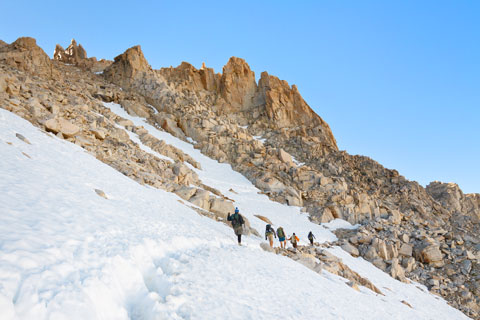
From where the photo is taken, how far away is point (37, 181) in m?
10.8

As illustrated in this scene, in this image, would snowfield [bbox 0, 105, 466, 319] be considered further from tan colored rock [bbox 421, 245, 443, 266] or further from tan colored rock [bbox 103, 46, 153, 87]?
tan colored rock [bbox 103, 46, 153, 87]

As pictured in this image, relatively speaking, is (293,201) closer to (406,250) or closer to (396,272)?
(406,250)

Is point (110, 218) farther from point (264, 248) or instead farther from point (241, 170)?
point (241, 170)

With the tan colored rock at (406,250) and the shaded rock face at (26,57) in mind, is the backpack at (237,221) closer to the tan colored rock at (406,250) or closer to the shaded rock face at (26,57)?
the tan colored rock at (406,250)

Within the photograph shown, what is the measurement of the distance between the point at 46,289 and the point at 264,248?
1320cm

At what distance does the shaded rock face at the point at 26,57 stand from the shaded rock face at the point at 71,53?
A: 913 inches

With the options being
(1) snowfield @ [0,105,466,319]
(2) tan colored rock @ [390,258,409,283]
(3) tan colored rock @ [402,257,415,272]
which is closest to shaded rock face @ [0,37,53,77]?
(1) snowfield @ [0,105,466,319]

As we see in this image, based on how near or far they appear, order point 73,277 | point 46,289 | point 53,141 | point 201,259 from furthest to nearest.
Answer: point 53,141
point 201,259
point 73,277
point 46,289

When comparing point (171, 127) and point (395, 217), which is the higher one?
point (171, 127)

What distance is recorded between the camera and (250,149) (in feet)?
181

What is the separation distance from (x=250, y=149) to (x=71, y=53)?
63.0 meters

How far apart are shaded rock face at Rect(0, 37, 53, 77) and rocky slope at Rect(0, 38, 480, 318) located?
0.20 m

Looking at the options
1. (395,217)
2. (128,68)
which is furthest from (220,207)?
(128,68)

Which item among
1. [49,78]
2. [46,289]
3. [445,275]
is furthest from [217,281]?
[49,78]
